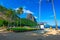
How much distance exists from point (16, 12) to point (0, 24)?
719 centimetres

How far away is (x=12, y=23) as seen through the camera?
165 feet

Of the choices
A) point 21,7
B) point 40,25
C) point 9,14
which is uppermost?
point 21,7

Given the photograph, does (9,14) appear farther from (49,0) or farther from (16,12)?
(49,0)

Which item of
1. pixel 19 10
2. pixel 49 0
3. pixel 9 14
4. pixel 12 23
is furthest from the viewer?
pixel 12 23

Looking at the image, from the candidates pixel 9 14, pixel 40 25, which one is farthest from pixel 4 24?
pixel 40 25

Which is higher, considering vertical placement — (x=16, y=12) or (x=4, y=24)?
(x=16, y=12)

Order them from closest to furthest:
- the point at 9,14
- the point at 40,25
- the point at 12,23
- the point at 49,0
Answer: the point at 49,0 < the point at 40,25 < the point at 9,14 < the point at 12,23

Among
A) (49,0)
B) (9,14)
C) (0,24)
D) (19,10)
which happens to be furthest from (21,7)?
(49,0)

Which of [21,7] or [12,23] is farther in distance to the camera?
[12,23]

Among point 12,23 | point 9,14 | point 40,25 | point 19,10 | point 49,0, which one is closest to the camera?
point 49,0

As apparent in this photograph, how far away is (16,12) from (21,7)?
249cm

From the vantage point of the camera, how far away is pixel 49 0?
950 inches

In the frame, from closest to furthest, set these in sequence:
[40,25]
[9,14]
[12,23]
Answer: [40,25] → [9,14] → [12,23]

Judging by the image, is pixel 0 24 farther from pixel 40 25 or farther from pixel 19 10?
pixel 40 25
